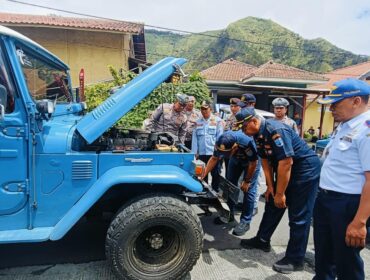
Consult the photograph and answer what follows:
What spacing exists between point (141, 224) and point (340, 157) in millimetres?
1554

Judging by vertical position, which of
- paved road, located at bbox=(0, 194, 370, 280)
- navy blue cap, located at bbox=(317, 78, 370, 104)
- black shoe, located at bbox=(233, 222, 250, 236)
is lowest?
paved road, located at bbox=(0, 194, 370, 280)

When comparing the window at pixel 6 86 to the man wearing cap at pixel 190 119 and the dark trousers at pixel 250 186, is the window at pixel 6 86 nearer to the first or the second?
the dark trousers at pixel 250 186

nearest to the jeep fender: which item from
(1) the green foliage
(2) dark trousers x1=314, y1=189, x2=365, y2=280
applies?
(2) dark trousers x1=314, y1=189, x2=365, y2=280

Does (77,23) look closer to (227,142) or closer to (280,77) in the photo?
(280,77)

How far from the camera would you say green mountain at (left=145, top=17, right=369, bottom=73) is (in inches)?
1845

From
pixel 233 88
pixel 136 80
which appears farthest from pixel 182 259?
pixel 233 88

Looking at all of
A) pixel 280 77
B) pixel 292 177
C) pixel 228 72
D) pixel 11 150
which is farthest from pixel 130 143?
pixel 228 72

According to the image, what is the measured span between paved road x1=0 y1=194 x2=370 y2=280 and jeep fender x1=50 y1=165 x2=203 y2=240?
0.60 meters

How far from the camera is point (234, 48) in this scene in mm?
54344

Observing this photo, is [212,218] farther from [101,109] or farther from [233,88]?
[233,88]

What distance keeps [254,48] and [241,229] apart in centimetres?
5208

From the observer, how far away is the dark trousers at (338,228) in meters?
2.07

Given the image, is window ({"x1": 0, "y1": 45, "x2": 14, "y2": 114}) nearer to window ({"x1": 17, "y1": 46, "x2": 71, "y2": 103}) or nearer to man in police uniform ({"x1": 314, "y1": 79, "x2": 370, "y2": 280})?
window ({"x1": 17, "y1": 46, "x2": 71, "y2": 103})

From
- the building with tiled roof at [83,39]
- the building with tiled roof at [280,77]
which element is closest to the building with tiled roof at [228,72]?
the building with tiled roof at [280,77]
